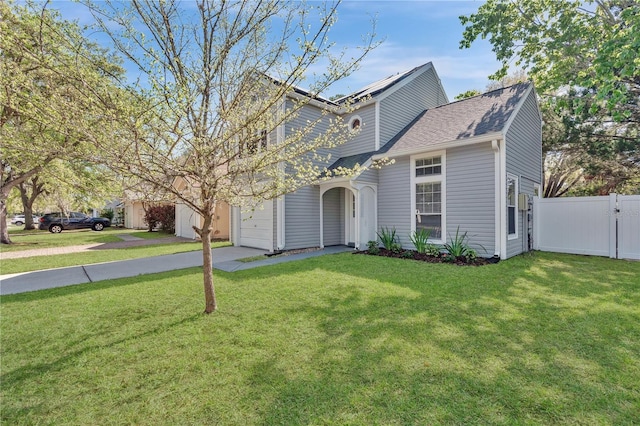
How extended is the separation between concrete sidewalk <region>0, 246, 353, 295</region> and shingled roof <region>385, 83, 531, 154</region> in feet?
14.7

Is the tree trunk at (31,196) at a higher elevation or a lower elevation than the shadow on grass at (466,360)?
higher

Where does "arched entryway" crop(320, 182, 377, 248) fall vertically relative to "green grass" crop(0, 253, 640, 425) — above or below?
above

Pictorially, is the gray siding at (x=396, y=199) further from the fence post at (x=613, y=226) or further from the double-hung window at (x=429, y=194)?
the fence post at (x=613, y=226)

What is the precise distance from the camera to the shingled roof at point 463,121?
322 inches

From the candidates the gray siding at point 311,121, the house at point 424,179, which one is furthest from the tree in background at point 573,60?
the gray siding at point 311,121

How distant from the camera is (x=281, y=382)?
2.58 metres

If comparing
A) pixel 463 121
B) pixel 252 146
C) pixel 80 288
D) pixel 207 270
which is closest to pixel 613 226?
pixel 463 121

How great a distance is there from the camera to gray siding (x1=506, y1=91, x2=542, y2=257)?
8.30 metres

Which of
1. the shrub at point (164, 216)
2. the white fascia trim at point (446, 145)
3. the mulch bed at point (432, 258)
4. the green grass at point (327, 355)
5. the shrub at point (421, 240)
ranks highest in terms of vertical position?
the white fascia trim at point (446, 145)

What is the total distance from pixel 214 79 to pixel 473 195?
719cm

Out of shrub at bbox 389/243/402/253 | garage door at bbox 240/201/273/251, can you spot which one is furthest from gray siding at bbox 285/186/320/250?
shrub at bbox 389/243/402/253

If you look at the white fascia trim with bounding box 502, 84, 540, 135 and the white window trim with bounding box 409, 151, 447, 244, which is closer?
the white fascia trim with bounding box 502, 84, 540, 135

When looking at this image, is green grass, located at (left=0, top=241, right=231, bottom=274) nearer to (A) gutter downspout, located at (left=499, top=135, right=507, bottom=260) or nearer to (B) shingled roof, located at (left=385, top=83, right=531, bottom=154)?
(B) shingled roof, located at (left=385, top=83, right=531, bottom=154)

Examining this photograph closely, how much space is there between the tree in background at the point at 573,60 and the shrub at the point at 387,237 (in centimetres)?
542
